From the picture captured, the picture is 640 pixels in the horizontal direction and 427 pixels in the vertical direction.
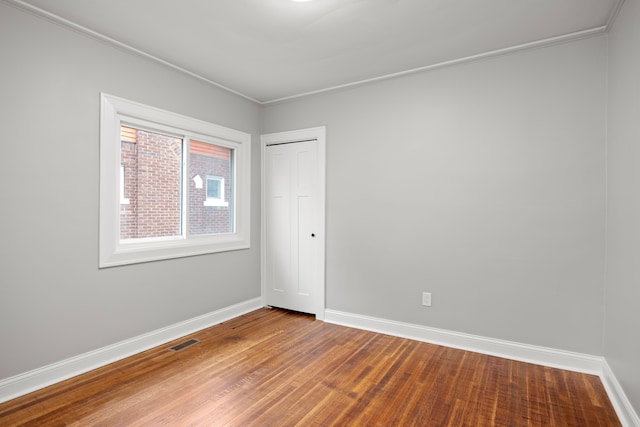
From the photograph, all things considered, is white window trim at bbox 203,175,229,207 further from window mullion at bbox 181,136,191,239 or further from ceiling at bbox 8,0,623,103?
ceiling at bbox 8,0,623,103

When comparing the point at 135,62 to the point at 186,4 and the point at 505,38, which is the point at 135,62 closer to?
the point at 186,4

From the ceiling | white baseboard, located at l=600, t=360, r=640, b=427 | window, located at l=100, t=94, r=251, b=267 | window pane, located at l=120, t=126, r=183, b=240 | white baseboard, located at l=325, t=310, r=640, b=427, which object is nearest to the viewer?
white baseboard, located at l=600, t=360, r=640, b=427

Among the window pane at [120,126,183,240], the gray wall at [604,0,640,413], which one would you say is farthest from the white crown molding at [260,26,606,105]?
the window pane at [120,126,183,240]

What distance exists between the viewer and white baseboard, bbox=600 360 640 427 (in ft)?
6.35

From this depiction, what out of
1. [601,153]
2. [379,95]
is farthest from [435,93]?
[601,153]

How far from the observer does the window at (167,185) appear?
2.82 m

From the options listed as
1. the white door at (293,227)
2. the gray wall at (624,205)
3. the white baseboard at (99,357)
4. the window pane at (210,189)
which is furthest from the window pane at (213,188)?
the gray wall at (624,205)

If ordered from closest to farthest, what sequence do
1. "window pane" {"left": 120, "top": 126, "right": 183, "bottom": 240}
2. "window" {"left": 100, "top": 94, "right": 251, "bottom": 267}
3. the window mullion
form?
"window" {"left": 100, "top": 94, "right": 251, "bottom": 267}
"window pane" {"left": 120, "top": 126, "right": 183, "bottom": 240}
the window mullion

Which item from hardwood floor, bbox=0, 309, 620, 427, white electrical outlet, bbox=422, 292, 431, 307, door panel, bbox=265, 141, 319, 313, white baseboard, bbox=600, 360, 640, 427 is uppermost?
door panel, bbox=265, 141, 319, 313

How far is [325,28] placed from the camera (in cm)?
258

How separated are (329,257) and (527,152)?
86.7 inches

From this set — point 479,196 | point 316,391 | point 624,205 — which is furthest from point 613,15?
point 316,391

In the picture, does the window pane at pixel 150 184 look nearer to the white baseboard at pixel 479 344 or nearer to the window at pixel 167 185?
the window at pixel 167 185

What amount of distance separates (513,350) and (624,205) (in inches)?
56.9
